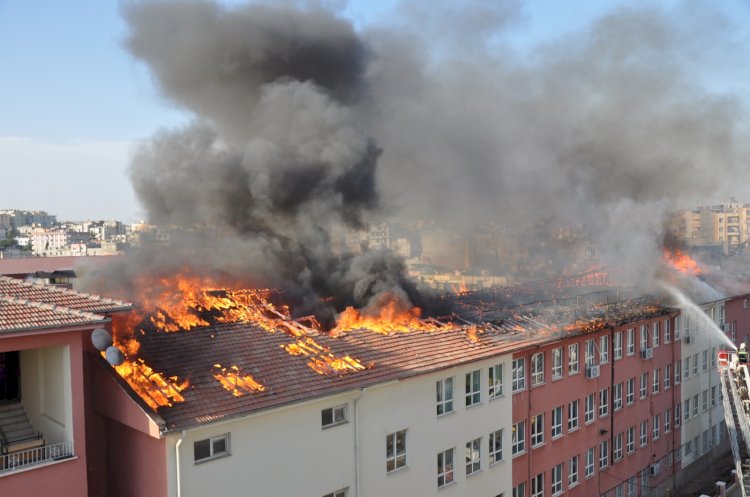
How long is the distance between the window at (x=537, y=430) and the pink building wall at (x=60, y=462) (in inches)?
451

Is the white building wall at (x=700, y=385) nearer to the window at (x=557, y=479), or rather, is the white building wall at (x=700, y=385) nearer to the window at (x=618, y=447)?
the window at (x=618, y=447)

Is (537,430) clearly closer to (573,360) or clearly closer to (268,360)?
(573,360)

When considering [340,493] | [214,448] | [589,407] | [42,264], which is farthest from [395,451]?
[42,264]

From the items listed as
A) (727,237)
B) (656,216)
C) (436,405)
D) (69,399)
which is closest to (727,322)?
(656,216)

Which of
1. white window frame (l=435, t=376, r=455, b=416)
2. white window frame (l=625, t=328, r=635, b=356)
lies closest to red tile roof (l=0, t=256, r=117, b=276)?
white window frame (l=435, t=376, r=455, b=416)

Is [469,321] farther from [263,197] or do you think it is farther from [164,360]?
[164,360]

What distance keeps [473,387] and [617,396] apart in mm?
8369

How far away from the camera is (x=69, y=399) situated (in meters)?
9.22

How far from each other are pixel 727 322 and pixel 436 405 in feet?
67.1

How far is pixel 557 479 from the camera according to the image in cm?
1784

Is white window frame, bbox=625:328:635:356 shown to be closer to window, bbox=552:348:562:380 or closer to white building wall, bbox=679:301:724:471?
white building wall, bbox=679:301:724:471

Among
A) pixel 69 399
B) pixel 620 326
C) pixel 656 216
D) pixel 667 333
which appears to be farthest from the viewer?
pixel 656 216

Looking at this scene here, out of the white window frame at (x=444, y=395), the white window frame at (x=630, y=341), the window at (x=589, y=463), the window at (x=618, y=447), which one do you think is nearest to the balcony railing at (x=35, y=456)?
the white window frame at (x=444, y=395)

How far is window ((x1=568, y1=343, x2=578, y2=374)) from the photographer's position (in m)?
18.1
